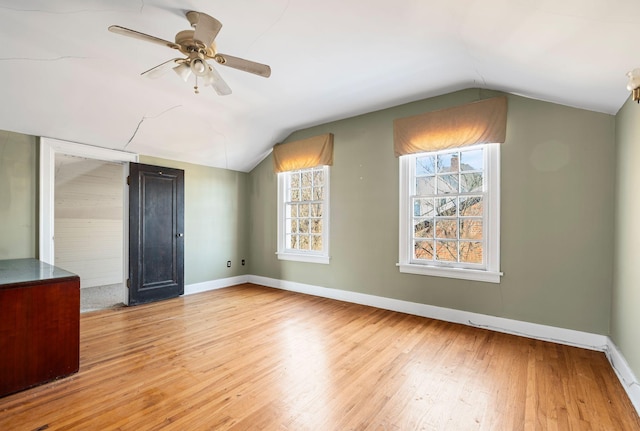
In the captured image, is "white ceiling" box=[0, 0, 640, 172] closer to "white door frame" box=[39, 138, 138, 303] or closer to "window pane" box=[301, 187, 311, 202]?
"white door frame" box=[39, 138, 138, 303]

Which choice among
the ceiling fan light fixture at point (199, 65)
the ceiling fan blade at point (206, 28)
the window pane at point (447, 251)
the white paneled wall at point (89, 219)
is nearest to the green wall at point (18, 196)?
the white paneled wall at point (89, 219)

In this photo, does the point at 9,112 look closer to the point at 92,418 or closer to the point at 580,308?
the point at 92,418

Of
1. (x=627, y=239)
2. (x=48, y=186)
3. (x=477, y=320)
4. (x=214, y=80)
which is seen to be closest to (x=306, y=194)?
(x=214, y=80)

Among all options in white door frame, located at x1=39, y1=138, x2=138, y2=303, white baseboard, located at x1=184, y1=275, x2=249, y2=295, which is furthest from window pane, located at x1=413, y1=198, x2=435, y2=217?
white door frame, located at x1=39, y1=138, x2=138, y2=303

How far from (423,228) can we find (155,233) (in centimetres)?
378

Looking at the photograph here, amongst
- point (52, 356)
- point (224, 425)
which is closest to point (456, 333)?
point (224, 425)

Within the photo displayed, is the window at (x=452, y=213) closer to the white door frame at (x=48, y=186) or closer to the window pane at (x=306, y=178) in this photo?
the window pane at (x=306, y=178)

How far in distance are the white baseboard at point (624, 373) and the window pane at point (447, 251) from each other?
144cm

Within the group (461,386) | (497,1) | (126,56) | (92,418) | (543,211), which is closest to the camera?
(497,1)

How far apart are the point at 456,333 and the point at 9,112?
512 cm

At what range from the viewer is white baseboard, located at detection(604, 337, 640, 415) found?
187 cm

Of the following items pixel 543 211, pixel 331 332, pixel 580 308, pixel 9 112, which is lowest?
pixel 331 332

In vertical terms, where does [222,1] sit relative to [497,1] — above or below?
above

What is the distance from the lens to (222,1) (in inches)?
75.3
